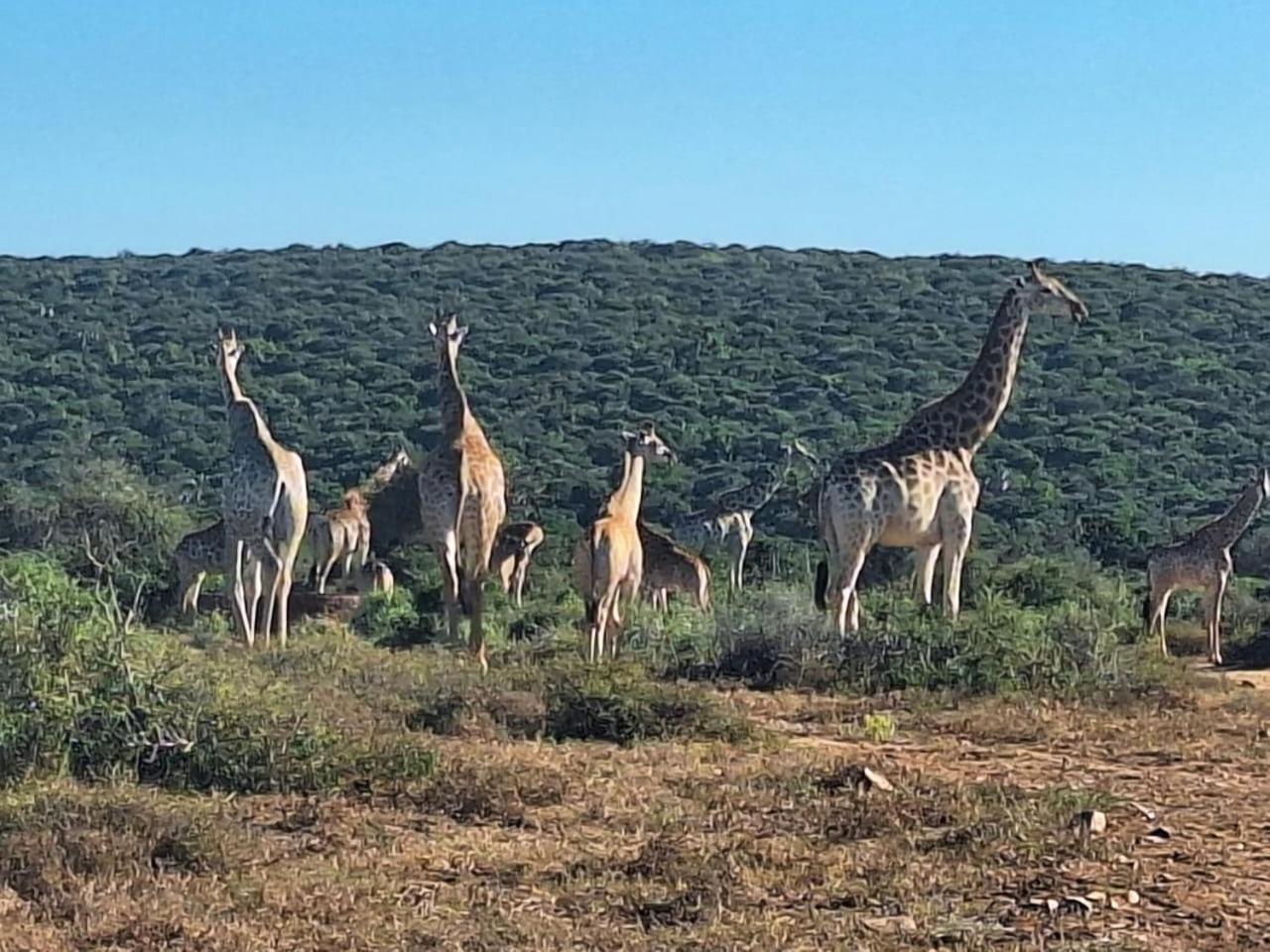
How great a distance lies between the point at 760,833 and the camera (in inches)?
306

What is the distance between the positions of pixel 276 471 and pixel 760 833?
8.35 m

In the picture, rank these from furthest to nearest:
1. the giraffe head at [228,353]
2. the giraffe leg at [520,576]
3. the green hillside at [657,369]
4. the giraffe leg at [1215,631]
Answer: the green hillside at [657,369] < the giraffe leg at [520,576] < the giraffe leg at [1215,631] < the giraffe head at [228,353]

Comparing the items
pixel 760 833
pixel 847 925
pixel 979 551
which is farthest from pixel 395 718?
pixel 979 551

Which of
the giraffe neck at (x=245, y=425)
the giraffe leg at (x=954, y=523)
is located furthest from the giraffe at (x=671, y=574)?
the giraffe neck at (x=245, y=425)

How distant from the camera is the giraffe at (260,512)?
15.4m

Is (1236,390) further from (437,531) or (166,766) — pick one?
(166,766)

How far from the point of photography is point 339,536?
2270 cm

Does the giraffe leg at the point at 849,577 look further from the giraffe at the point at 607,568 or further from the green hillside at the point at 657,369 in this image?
the green hillside at the point at 657,369

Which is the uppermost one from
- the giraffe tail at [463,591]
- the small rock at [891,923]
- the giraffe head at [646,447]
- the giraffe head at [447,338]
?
the giraffe head at [447,338]

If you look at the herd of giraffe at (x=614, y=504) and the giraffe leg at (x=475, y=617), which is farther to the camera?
the herd of giraffe at (x=614, y=504)

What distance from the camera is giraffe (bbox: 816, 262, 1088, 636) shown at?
14492mm

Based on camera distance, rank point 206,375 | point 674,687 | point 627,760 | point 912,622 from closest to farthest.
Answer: point 627,760 → point 674,687 → point 912,622 → point 206,375

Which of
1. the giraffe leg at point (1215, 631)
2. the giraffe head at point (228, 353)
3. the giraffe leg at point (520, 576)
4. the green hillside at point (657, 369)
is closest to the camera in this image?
the giraffe head at point (228, 353)

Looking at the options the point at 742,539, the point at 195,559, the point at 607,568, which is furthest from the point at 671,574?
the point at 742,539
